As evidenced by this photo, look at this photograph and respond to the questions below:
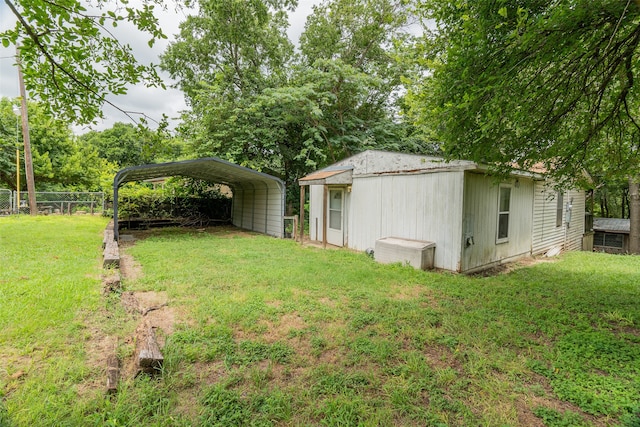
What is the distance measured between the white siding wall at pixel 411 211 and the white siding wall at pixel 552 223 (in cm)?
277

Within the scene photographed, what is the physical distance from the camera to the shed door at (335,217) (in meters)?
9.23

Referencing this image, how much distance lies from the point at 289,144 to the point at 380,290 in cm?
1099

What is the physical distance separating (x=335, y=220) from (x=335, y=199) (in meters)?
0.67

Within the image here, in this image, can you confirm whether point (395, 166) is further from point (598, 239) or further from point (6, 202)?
point (6, 202)

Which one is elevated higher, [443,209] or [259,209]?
[443,209]

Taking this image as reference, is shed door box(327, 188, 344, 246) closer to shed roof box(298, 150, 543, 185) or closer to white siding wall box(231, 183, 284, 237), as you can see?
shed roof box(298, 150, 543, 185)

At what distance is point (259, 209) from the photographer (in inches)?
505

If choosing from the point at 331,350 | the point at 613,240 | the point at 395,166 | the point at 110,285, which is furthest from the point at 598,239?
the point at 110,285

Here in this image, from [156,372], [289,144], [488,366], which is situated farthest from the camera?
[289,144]

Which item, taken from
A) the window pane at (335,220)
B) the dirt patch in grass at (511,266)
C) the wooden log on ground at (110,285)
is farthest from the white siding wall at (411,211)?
the wooden log on ground at (110,285)

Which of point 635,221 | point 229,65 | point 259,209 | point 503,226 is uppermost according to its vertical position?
point 229,65

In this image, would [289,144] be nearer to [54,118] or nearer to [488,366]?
[54,118]

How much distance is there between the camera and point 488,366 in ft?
8.89

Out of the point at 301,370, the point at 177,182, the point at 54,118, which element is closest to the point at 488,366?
the point at 301,370
